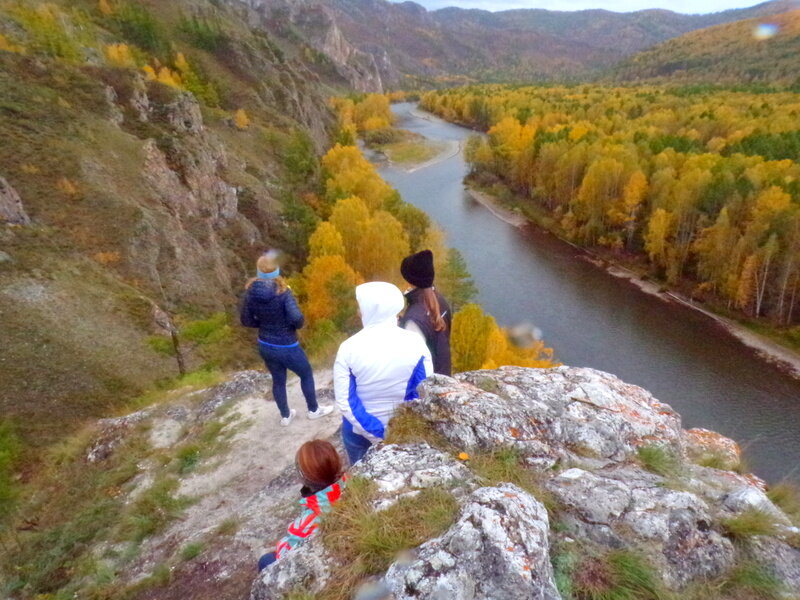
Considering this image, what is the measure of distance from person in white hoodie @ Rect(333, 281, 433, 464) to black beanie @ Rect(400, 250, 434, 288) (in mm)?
838

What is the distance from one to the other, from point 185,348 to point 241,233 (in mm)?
15709

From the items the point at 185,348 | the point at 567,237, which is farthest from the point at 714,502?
the point at 567,237

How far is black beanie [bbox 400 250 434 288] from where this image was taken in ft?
18.2

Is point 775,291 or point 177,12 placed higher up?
point 177,12

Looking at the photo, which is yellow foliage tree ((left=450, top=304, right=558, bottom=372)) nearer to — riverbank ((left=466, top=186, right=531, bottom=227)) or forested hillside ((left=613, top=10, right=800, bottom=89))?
riverbank ((left=466, top=186, right=531, bottom=227))

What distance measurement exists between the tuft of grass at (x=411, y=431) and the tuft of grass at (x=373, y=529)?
0.88 m

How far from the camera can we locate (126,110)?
1255 inches

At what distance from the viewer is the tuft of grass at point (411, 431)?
5.00m

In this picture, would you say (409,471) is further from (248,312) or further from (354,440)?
(248,312)

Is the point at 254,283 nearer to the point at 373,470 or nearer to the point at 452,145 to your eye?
the point at 373,470

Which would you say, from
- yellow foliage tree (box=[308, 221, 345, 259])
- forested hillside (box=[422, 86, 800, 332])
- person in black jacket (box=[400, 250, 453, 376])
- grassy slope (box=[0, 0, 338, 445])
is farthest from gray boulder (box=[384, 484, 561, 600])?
forested hillside (box=[422, 86, 800, 332])

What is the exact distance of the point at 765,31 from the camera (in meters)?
164

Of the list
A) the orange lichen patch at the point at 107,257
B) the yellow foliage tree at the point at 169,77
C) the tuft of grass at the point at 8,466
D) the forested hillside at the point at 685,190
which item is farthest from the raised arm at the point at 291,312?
the yellow foliage tree at the point at 169,77

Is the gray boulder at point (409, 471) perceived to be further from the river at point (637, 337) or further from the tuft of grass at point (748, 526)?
the river at point (637, 337)
